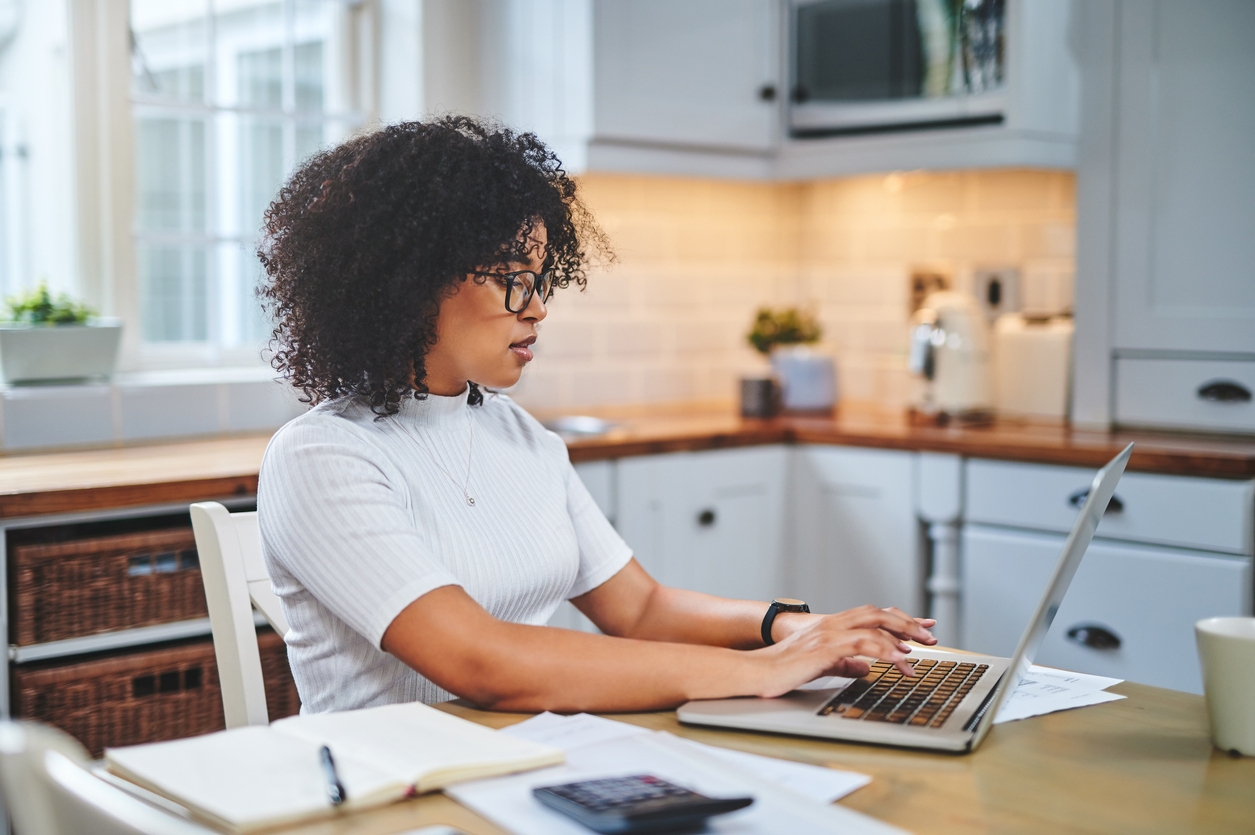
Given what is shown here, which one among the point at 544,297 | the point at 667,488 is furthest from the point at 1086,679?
the point at 667,488

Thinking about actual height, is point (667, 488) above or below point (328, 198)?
below

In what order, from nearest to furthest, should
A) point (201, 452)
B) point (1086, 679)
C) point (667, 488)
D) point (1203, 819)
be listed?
1. point (1203, 819)
2. point (1086, 679)
3. point (201, 452)
4. point (667, 488)

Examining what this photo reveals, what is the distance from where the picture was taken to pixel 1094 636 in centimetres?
261

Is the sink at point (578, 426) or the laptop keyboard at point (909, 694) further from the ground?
the sink at point (578, 426)

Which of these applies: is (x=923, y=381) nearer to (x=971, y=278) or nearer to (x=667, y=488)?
(x=971, y=278)

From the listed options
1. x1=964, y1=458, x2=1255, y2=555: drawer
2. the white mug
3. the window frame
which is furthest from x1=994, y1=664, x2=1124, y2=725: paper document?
the window frame

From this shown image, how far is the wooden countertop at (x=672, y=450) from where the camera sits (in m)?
2.01

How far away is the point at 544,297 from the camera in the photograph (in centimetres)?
151

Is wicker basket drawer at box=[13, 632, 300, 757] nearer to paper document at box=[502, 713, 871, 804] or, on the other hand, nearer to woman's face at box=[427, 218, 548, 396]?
woman's face at box=[427, 218, 548, 396]

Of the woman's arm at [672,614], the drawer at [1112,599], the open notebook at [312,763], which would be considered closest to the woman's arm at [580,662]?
the open notebook at [312,763]

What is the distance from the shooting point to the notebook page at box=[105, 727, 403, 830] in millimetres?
845

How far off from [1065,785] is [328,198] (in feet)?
3.16

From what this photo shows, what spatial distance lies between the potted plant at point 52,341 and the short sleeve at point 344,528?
143 centimetres

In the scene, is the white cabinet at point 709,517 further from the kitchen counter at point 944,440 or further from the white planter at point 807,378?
the white planter at point 807,378
